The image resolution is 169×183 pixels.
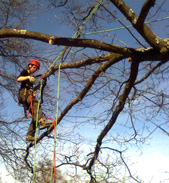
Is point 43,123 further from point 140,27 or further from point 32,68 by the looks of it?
point 140,27

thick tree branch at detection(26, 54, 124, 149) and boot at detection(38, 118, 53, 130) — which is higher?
thick tree branch at detection(26, 54, 124, 149)

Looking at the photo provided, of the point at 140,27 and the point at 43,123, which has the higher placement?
the point at 140,27

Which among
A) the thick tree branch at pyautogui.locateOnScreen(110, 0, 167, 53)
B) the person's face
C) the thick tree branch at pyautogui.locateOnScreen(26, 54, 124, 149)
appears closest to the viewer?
the thick tree branch at pyautogui.locateOnScreen(110, 0, 167, 53)

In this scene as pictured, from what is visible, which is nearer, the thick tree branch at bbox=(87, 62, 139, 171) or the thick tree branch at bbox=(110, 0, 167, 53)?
the thick tree branch at bbox=(110, 0, 167, 53)

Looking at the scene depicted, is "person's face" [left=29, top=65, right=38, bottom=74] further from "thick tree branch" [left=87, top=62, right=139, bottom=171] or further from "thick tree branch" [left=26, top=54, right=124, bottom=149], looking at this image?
"thick tree branch" [left=87, top=62, right=139, bottom=171]

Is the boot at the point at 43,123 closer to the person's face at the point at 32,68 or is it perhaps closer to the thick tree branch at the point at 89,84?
the thick tree branch at the point at 89,84

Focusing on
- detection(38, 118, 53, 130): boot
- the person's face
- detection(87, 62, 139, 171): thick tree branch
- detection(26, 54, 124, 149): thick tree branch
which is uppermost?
the person's face

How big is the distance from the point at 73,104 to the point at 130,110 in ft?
3.49

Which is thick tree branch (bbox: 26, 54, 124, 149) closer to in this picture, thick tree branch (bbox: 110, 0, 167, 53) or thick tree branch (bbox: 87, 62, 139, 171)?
thick tree branch (bbox: 87, 62, 139, 171)

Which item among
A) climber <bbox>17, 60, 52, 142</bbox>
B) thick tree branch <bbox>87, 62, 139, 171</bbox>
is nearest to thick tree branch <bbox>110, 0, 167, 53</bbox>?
thick tree branch <bbox>87, 62, 139, 171</bbox>

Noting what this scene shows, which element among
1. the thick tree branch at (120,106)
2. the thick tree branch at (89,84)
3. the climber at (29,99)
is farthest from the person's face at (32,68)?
the thick tree branch at (120,106)

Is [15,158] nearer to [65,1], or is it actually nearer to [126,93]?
[126,93]

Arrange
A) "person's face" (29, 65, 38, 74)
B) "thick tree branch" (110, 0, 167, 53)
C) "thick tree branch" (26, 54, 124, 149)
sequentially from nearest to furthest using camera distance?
"thick tree branch" (110, 0, 167, 53) < "thick tree branch" (26, 54, 124, 149) < "person's face" (29, 65, 38, 74)

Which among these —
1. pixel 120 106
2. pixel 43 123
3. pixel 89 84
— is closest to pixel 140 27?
pixel 89 84
